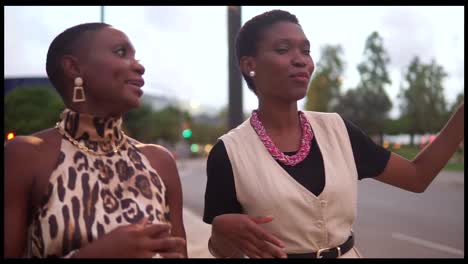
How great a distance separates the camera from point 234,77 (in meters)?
3.39

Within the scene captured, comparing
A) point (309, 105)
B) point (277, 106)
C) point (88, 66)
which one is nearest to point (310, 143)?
point (277, 106)

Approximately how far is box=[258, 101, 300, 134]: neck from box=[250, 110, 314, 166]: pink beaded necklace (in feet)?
0.10

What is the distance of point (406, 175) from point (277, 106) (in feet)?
1.97

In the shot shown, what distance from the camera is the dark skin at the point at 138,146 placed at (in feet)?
4.71

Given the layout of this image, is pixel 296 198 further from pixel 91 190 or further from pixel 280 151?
pixel 91 190

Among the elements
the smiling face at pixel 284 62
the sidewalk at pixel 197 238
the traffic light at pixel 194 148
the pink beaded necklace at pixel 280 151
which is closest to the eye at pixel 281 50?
the smiling face at pixel 284 62

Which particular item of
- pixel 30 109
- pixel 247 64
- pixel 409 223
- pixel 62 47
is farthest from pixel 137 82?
pixel 409 223

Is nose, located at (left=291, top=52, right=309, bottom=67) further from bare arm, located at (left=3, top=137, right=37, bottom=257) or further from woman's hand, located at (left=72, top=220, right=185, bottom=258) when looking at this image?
bare arm, located at (left=3, top=137, right=37, bottom=257)

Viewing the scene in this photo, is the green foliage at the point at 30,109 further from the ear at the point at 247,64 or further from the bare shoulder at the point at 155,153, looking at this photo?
the bare shoulder at the point at 155,153

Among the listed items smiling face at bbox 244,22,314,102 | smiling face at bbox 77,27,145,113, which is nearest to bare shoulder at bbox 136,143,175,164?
smiling face at bbox 77,27,145,113

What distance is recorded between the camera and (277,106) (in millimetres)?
2010

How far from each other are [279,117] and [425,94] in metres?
25.2

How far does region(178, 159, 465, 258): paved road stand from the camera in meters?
7.41

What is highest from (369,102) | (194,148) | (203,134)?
(369,102)
